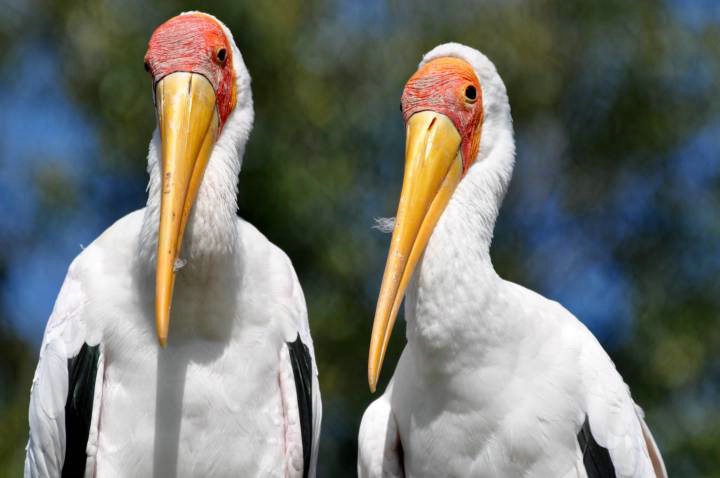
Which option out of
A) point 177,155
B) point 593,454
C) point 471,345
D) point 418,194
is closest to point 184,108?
point 177,155

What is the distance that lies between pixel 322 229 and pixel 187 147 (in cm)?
544

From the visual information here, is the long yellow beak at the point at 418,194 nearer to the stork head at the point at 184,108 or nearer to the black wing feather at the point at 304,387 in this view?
the black wing feather at the point at 304,387

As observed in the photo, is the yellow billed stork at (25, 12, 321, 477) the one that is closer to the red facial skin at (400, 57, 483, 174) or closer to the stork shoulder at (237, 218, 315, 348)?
the stork shoulder at (237, 218, 315, 348)

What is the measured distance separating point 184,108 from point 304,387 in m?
1.18

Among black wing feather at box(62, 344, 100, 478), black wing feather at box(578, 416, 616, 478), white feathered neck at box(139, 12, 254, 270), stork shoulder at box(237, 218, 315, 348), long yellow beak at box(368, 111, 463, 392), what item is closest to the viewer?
long yellow beak at box(368, 111, 463, 392)

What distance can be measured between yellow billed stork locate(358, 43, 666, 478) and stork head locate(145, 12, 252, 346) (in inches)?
27.7

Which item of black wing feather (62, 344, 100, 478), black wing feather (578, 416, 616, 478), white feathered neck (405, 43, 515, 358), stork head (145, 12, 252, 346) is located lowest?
black wing feather (578, 416, 616, 478)

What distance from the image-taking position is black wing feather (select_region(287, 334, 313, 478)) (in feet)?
15.8

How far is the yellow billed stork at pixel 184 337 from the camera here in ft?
14.7

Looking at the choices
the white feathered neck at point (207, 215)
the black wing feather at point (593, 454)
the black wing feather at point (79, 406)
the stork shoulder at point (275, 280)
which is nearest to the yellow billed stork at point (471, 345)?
the black wing feather at point (593, 454)

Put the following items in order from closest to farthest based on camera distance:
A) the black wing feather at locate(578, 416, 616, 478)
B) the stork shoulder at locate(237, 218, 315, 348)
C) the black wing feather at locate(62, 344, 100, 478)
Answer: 1. the black wing feather at locate(578, 416, 616, 478)
2. the black wing feather at locate(62, 344, 100, 478)
3. the stork shoulder at locate(237, 218, 315, 348)

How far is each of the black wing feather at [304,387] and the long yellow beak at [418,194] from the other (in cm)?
47

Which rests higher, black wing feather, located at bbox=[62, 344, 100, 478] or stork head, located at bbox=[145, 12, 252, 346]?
stork head, located at bbox=[145, 12, 252, 346]

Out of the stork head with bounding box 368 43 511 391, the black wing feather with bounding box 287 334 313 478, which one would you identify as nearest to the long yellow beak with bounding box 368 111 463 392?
the stork head with bounding box 368 43 511 391
